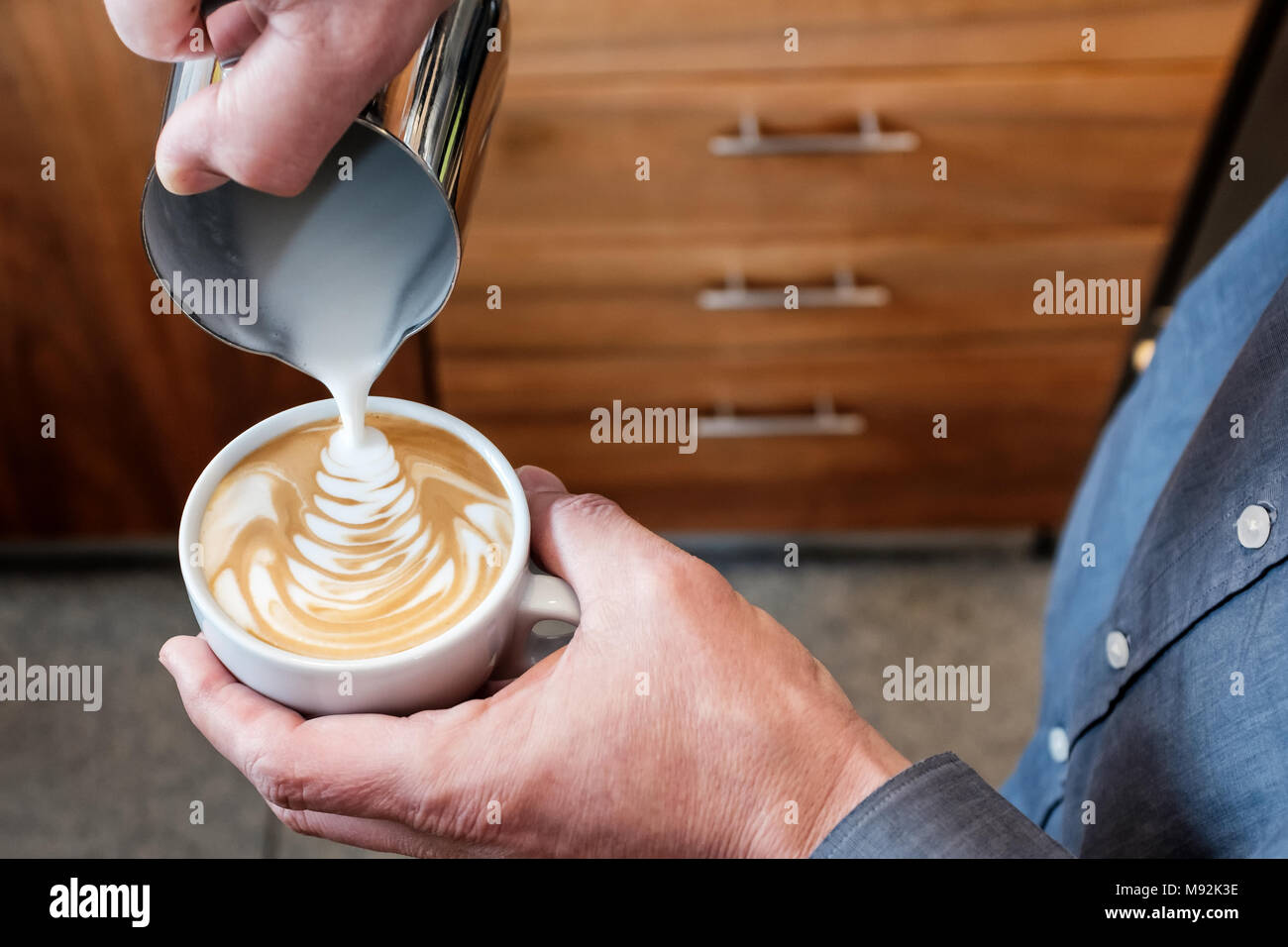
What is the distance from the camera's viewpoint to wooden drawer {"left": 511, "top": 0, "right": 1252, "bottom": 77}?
3.29 feet

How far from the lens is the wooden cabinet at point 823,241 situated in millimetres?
1036

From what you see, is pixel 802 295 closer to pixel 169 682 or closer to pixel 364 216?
pixel 364 216

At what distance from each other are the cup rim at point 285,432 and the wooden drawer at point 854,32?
529 millimetres

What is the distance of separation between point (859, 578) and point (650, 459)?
34 cm

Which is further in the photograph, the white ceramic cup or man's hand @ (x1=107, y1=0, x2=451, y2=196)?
the white ceramic cup

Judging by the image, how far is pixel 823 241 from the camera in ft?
3.85

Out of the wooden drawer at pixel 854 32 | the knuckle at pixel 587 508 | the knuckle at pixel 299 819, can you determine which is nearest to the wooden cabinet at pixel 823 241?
the wooden drawer at pixel 854 32

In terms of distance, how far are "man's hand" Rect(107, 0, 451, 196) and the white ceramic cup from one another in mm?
183

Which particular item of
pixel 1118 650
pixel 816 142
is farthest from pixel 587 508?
pixel 816 142

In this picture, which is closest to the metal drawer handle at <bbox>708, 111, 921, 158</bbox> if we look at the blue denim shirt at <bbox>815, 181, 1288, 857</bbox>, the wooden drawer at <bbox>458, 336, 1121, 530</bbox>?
the wooden drawer at <bbox>458, 336, 1121, 530</bbox>

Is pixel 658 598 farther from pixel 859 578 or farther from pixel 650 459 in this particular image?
pixel 859 578

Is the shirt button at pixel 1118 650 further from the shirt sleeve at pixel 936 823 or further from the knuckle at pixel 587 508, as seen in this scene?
the knuckle at pixel 587 508

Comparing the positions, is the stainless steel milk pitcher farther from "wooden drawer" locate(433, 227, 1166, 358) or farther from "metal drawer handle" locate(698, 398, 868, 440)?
"metal drawer handle" locate(698, 398, 868, 440)
